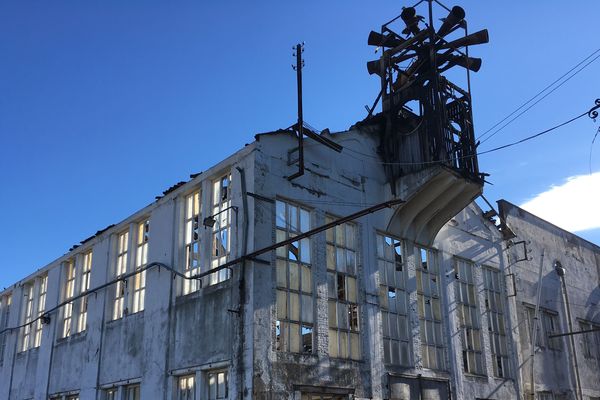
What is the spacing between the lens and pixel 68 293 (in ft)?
76.0

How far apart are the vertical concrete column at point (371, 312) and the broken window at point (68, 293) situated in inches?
404

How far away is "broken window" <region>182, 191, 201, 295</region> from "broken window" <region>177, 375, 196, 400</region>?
6.86 feet

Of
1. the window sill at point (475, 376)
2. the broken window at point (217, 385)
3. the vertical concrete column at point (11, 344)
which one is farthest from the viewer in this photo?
the vertical concrete column at point (11, 344)

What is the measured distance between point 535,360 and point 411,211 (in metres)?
7.19

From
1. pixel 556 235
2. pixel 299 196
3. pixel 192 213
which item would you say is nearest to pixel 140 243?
pixel 192 213

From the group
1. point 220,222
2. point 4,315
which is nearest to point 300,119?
point 220,222

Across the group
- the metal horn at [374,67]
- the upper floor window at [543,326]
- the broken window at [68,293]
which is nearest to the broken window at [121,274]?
the broken window at [68,293]

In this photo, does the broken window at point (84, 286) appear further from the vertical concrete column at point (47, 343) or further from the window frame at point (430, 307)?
the window frame at point (430, 307)

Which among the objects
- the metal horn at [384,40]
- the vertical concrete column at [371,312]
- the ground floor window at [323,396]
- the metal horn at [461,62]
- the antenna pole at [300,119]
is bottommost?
the ground floor window at [323,396]

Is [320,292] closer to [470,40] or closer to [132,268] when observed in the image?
[132,268]

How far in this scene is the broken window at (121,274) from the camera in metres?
19.6

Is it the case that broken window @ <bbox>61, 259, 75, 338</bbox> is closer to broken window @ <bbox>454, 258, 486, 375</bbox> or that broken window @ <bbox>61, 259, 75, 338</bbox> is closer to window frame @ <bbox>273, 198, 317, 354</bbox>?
window frame @ <bbox>273, 198, 317, 354</bbox>

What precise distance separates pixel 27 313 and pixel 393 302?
15.0 meters

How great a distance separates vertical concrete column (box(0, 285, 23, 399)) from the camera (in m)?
24.9
